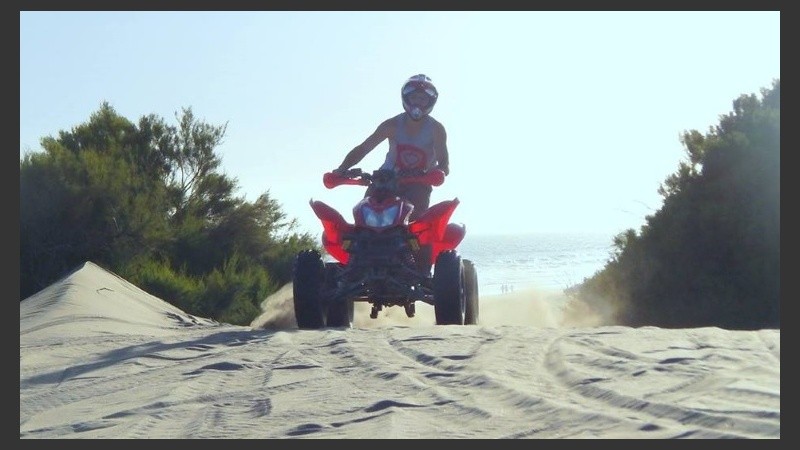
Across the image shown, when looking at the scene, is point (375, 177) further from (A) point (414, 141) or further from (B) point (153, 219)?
(B) point (153, 219)

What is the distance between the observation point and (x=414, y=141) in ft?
42.1

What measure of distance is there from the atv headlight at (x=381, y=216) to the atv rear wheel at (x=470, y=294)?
1.06m

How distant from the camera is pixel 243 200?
23.9 meters

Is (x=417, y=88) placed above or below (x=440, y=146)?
above

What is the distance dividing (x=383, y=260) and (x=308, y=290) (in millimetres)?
831

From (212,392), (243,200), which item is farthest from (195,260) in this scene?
(212,392)

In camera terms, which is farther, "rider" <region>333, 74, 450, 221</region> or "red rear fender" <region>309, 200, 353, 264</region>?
"rider" <region>333, 74, 450, 221</region>

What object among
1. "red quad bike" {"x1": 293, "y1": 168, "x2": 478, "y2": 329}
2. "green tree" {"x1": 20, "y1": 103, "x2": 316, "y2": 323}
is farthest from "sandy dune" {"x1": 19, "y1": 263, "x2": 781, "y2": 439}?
"green tree" {"x1": 20, "y1": 103, "x2": 316, "y2": 323}

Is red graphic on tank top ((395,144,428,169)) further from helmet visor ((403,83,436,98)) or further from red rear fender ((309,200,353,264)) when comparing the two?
red rear fender ((309,200,353,264))

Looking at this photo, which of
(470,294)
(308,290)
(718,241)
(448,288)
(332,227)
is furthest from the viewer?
(718,241)

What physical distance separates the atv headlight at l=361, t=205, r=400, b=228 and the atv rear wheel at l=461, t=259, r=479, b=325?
41.8 inches

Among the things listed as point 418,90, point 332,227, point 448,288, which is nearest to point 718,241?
point 418,90

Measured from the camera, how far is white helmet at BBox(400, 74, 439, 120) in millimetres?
12656

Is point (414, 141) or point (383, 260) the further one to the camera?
point (414, 141)
